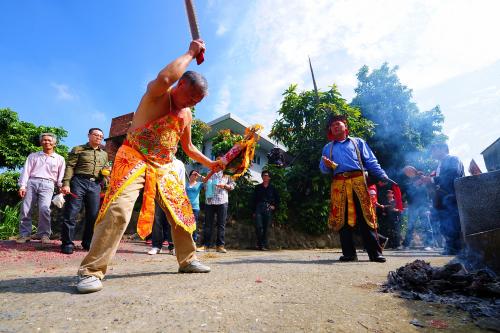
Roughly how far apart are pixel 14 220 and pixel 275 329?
940cm

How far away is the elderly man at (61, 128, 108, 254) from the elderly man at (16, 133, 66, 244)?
2.36 ft

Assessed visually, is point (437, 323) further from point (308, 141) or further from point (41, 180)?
point (308, 141)

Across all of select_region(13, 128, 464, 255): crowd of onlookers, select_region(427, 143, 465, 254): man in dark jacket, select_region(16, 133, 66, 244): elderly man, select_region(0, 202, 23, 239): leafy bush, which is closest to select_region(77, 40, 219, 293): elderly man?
select_region(13, 128, 464, 255): crowd of onlookers

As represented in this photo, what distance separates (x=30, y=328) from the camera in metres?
1.75

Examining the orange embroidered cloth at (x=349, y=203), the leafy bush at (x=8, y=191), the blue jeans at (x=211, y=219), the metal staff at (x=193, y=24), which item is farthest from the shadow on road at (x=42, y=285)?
the leafy bush at (x=8, y=191)

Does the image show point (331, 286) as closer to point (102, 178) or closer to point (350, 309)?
point (350, 309)

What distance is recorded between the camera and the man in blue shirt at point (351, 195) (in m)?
4.52

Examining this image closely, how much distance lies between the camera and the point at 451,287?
2623 millimetres

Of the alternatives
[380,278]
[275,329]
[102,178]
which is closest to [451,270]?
[380,278]

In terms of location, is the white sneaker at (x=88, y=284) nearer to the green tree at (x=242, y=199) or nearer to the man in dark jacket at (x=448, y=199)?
the man in dark jacket at (x=448, y=199)

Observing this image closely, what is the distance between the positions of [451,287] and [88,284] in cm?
279

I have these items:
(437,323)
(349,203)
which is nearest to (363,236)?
(349,203)

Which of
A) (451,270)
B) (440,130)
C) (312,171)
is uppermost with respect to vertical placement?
(440,130)

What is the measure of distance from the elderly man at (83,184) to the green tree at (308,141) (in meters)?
5.59
